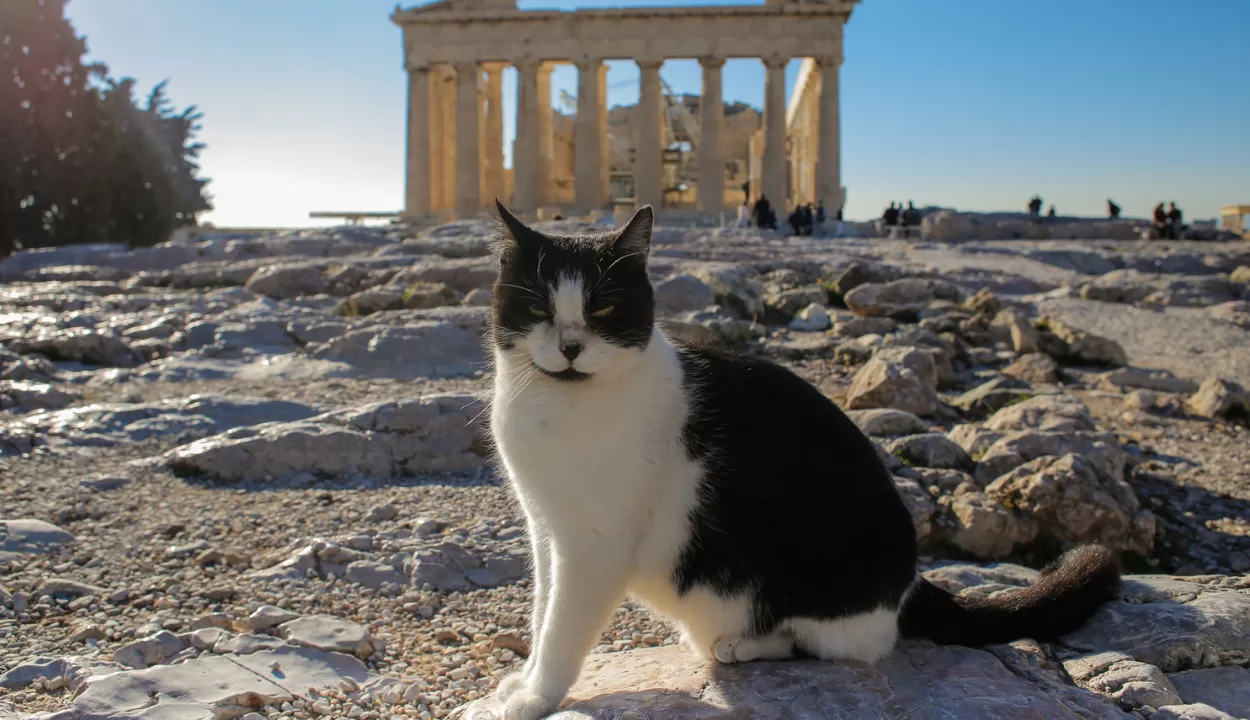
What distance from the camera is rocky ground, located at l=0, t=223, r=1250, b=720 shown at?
8.53 ft

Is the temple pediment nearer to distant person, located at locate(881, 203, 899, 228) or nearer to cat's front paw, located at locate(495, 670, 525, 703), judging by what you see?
distant person, located at locate(881, 203, 899, 228)

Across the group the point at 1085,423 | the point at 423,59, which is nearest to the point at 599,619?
the point at 1085,423

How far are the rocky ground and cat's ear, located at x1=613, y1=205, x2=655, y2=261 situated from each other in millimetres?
1252

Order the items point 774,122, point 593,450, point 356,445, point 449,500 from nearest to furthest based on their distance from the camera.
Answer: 1. point 593,450
2. point 449,500
3. point 356,445
4. point 774,122

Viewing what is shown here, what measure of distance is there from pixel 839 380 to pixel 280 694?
613cm

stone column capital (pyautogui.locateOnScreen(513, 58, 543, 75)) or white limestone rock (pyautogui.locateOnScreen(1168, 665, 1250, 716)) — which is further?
stone column capital (pyautogui.locateOnScreen(513, 58, 543, 75))

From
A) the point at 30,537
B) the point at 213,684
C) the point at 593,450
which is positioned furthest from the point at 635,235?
the point at 30,537

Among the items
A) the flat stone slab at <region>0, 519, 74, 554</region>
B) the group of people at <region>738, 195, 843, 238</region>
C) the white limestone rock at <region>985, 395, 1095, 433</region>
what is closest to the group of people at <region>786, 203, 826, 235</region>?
the group of people at <region>738, 195, 843, 238</region>

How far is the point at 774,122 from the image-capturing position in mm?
36312

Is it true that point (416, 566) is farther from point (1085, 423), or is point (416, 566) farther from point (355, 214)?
point (355, 214)

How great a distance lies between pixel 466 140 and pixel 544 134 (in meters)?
3.35

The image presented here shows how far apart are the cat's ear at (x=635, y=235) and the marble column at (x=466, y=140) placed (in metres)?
35.5

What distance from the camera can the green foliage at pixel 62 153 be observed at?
1089 inches

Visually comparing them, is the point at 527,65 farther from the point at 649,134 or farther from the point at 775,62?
the point at 775,62
